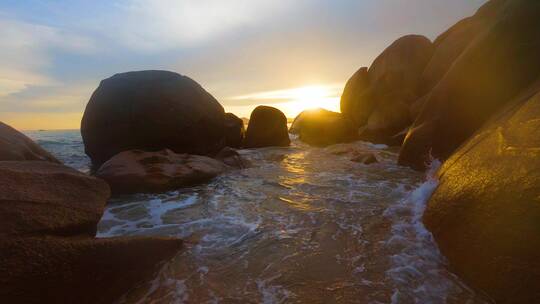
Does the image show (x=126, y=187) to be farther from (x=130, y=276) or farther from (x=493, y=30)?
(x=493, y=30)

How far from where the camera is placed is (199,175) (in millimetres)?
7516

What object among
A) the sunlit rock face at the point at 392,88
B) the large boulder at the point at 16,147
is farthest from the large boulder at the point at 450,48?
the large boulder at the point at 16,147

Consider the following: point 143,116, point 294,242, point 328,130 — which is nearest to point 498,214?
point 294,242

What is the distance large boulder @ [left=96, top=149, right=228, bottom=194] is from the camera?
21.8 feet

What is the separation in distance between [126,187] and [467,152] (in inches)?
244

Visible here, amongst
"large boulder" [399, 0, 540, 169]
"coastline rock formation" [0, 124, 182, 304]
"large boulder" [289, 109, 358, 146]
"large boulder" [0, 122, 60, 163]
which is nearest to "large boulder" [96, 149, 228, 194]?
"large boulder" [0, 122, 60, 163]

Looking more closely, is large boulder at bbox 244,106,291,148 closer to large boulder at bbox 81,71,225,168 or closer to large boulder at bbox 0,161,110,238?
large boulder at bbox 81,71,225,168

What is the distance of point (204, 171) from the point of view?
7746mm

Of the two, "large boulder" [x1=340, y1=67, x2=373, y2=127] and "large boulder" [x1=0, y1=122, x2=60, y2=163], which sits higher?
"large boulder" [x1=340, y1=67, x2=373, y2=127]

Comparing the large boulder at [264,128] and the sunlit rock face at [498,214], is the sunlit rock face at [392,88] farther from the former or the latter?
the sunlit rock face at [498,214]

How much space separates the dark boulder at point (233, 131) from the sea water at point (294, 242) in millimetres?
9513

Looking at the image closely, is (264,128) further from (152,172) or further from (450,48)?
(152,172)

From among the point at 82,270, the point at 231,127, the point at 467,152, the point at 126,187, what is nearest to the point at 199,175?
the point at 126,187

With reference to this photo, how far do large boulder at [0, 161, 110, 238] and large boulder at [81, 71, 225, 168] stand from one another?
22.3 ft
